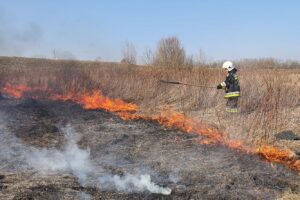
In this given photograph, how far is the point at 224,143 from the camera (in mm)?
9758

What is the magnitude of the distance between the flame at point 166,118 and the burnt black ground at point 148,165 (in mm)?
399

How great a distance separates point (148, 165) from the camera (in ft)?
26.0

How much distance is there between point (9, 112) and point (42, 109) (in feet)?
5.80

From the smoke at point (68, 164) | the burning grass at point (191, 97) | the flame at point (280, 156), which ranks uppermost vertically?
the burning grass at point (191, 97)

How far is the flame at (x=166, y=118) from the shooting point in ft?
28.4

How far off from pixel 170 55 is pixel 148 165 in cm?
1881

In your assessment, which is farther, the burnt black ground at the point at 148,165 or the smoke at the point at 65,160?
the smoke at the point at 65,160

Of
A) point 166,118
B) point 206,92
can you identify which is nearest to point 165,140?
point 166,118

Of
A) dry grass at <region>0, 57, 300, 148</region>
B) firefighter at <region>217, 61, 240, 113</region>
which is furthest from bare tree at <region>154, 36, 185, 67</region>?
firefighter at <region>217, 61, 240, 113</region>

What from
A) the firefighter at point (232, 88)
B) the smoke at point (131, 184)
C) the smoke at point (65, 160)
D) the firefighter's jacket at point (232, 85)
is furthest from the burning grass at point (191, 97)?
the smoke at point (65, 160)

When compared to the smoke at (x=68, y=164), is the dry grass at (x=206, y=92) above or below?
above

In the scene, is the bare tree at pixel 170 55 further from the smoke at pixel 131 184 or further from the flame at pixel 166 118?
the smoke at pixel 131 184

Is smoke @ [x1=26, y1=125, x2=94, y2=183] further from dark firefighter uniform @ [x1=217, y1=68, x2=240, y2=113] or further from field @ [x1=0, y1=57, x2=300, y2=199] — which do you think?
dark firefighter uniform @ [x1=217, y1=68, x2=240, y2=113]

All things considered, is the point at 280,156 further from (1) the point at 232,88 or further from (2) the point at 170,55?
(2) the point at 170,55
